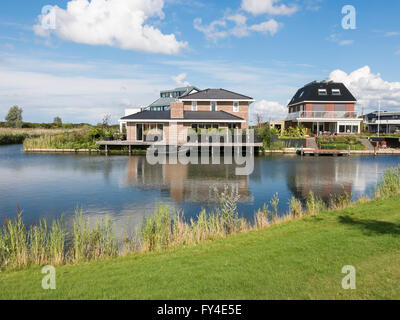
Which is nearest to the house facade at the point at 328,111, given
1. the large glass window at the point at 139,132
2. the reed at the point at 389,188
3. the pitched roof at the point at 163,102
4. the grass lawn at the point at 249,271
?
the large glass window at the point at 139,132

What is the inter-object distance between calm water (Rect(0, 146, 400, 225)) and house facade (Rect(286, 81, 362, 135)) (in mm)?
19363

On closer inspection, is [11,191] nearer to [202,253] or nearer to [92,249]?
[92,249]

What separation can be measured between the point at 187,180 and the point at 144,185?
2.64 metres

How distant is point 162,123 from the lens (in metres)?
36.4

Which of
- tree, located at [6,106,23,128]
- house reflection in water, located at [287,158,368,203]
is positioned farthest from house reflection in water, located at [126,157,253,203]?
tree, located at [6,106,23,128]

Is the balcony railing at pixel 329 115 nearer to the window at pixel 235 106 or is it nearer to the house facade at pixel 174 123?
the window at pixel 235 106

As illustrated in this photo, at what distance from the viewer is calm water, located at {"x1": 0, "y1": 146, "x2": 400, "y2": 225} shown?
12.7 metres

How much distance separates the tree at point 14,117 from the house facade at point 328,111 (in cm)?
5340

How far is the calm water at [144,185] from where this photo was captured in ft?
41.8

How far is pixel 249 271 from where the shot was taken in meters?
5.66

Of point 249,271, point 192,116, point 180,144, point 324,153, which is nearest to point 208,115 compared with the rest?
point 192,116

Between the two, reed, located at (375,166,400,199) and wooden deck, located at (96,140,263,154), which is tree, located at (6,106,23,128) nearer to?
wooden deck, located at (96,140,263,154)

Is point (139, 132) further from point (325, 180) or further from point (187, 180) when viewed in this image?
point (325, 180)
